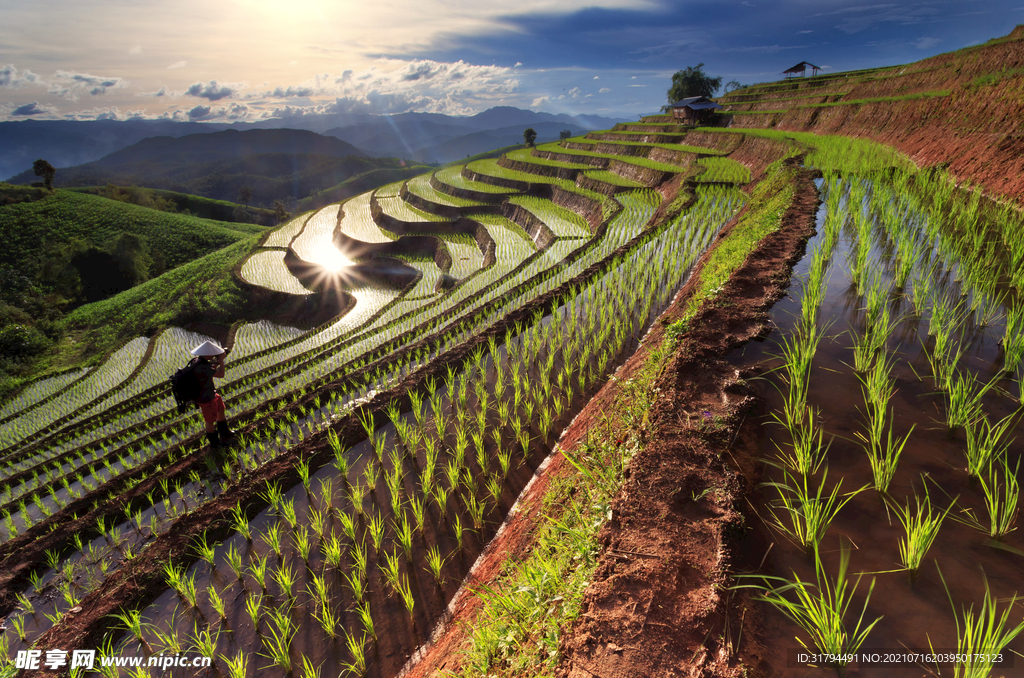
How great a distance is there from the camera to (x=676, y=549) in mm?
1924

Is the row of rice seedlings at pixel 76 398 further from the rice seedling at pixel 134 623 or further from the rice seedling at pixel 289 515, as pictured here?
the rice seedling at pixel 289 515

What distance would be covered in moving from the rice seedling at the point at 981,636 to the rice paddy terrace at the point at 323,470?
7.84ft

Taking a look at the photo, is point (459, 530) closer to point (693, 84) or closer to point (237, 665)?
point (237, 665)

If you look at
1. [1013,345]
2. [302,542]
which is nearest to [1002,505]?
[1013,345]

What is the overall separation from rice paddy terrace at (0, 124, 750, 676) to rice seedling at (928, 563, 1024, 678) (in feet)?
7.84

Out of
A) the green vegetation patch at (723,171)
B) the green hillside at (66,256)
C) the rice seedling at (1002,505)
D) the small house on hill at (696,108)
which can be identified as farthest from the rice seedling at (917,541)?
the small house on hill at (696,108)

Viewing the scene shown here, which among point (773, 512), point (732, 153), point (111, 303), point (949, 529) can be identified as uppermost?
point (732, 153)

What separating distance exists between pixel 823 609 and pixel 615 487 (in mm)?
1071

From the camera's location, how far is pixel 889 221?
5188mm

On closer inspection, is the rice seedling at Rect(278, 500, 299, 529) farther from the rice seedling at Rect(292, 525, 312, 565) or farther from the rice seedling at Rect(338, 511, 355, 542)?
the rice seedling at Rect(338, 511, 355, 542)

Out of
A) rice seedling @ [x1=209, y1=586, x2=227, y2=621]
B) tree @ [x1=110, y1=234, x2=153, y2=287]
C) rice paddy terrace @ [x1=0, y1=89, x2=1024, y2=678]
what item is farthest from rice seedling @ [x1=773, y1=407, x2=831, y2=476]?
tree @ [x1=110, y1=234, x2=153, y2=287]

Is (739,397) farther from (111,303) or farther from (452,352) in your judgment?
(111,303)

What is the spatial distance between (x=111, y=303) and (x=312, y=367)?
18.3 meters

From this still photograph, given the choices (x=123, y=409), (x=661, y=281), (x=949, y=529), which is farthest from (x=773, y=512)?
(x=123, y=409)
